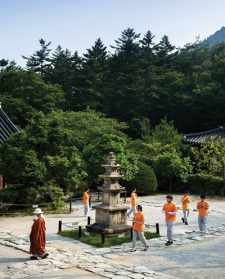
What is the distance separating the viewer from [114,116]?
57.0 m

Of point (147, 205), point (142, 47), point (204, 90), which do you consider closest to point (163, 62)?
point (142, 47)

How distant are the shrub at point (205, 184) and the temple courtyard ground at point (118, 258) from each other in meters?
16.2

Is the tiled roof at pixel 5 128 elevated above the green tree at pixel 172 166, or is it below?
above

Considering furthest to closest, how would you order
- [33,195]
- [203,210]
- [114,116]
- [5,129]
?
[114,116]
[5,129]
[33,195]
[203,210]

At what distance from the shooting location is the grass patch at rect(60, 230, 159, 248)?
17656 millimetres

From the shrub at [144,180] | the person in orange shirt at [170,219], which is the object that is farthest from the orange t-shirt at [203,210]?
the shrub at [144,180]

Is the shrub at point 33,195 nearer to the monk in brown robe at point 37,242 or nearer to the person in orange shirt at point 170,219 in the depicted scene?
the person in orange shirt at point 170,219

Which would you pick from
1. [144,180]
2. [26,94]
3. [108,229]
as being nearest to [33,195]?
[108,229]

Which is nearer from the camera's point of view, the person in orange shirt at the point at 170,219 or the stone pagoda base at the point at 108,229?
the person in orange shirt at the point at 170,219

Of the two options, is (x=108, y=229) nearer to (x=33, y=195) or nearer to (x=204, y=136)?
(x=33, y=195)

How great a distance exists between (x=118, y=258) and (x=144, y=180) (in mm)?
20955

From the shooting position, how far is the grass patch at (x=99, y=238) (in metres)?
17.7

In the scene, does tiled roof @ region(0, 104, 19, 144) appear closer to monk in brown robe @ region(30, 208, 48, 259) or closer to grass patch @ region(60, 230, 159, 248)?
grass patch @ region(60, 230, 159, 248)

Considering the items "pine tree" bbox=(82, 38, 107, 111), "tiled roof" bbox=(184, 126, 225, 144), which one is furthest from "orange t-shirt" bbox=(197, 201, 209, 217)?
"pine tree" bbox=(82, 38, 107, 111)
